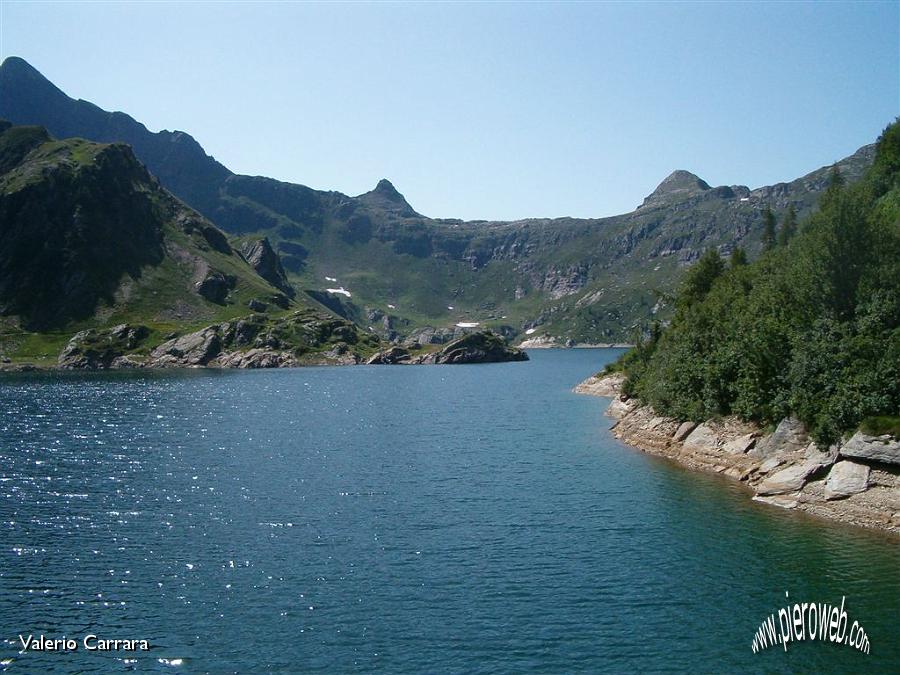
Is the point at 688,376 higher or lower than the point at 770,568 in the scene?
higher

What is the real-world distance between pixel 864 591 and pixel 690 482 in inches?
1104

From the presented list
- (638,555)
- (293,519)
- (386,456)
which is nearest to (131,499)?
(293,519)

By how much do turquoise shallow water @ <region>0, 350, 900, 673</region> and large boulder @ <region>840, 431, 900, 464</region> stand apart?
21.5 ft

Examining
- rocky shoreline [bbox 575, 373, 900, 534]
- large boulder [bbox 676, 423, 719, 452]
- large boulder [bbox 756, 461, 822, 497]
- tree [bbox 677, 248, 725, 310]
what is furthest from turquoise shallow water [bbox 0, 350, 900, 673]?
tree [bbox 677, 248, 725, 310]

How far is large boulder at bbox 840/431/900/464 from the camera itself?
4838 centimetres

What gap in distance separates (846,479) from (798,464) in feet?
20.1

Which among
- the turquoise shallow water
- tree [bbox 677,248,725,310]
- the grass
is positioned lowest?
the turquoise shallow water

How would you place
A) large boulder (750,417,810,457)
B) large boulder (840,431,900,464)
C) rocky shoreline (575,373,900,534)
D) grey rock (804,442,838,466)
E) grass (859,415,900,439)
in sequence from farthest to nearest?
large boulder (750,417,810,457) < grey rock (804,442,838,466) < grass (859,415,900,439) < rocky shoreline (575,373,900,534) < large boulder (840,431,900,464)

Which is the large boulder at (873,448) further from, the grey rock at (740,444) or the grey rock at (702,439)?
the grey rock at (702,439)

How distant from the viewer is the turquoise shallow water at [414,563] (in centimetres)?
3030

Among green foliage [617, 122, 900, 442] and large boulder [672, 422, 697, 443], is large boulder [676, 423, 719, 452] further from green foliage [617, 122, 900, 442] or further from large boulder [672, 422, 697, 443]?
green foliage [617, 122, 900, 442]

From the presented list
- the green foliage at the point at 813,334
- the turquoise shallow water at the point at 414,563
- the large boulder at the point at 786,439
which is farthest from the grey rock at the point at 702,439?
the large boulder at the point at 786,439

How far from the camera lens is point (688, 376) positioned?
82438 millimetres

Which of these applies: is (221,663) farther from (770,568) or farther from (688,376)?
(688,376)
